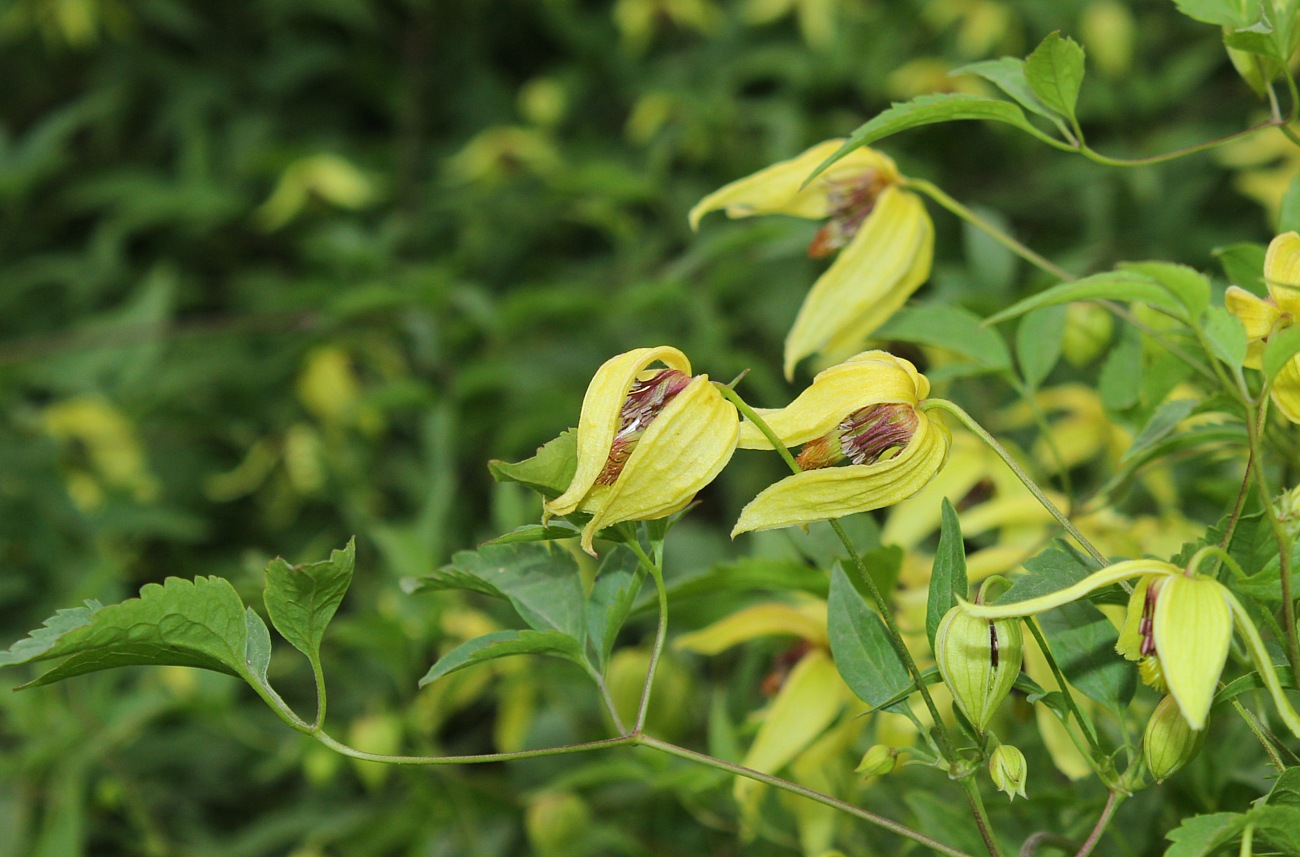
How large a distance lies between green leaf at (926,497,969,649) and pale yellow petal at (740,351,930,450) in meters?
0.04

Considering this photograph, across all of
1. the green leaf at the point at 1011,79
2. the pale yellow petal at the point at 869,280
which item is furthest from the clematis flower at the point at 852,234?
the green leaf at the point at 1011,79

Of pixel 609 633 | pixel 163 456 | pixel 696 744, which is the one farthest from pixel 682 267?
pixel 163 456

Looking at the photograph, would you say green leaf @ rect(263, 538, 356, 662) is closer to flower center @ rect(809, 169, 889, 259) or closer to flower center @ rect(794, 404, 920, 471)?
flower center @ rect(794, 404, 920, 471)

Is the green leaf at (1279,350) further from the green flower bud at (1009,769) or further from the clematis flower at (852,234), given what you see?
the clematis flower at (852,234)

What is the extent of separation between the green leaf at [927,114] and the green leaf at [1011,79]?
0.02 m

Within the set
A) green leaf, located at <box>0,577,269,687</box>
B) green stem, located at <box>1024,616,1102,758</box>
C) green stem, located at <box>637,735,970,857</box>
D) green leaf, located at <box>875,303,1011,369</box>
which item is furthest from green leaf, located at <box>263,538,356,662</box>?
green leaf, located at <box>875,303,1011,369</box>

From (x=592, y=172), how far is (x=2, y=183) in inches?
30.9

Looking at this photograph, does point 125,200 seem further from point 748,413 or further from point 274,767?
point 748,413

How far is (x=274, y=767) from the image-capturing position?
105 centimetres

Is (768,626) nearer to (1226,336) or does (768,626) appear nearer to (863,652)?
(863,652)

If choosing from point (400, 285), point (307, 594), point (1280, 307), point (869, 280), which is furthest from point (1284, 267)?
point (400, 285)

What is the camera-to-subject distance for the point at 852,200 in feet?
2.04

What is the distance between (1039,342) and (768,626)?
0.21 metres

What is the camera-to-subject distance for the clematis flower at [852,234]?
596mm
